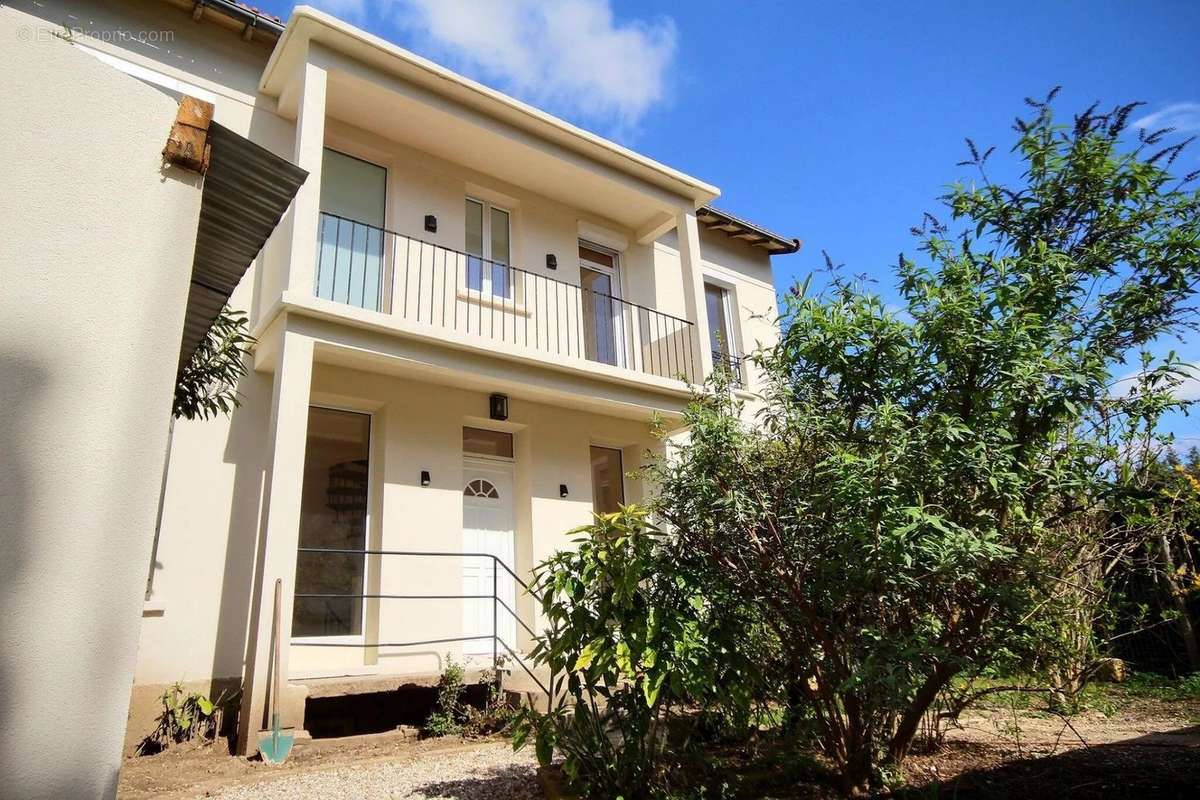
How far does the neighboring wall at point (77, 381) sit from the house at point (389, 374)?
12.0 feet

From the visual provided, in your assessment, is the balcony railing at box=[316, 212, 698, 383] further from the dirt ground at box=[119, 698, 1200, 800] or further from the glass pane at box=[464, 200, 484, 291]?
the dirt ground at box=[119, 698, 1200, 800]

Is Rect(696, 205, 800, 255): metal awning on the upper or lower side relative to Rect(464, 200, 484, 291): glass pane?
upper

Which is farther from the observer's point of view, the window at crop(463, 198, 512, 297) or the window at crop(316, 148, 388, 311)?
the window at crop(463, 198, 512, 297)

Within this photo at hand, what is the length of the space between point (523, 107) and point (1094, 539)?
282 inches

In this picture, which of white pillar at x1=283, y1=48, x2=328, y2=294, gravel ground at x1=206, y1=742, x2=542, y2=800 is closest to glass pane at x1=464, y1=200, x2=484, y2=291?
white pillar at x1=283, y1=48, x2=328, y2=294

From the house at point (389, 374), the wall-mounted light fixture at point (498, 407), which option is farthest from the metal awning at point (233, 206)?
the wall-mounted light fixture at point (498, 407)

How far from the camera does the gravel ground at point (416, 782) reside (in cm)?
418

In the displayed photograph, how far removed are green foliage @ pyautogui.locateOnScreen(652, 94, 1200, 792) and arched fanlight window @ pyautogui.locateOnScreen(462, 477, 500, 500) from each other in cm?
462

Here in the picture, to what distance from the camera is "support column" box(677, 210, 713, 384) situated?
363 inches

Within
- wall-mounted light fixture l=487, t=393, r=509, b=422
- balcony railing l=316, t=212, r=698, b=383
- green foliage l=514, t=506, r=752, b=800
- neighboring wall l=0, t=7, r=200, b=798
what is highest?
balcony railing l=316, t=212, r=698, b=383

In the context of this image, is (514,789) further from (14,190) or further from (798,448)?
(14,190)

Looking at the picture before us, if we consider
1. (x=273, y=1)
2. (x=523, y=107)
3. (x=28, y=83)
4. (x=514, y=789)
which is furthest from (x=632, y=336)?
(x=28, y=83)

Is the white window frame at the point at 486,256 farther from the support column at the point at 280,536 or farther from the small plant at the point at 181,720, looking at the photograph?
the small plant at the point at 181,720

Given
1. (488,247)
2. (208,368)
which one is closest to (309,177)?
(208,368)
